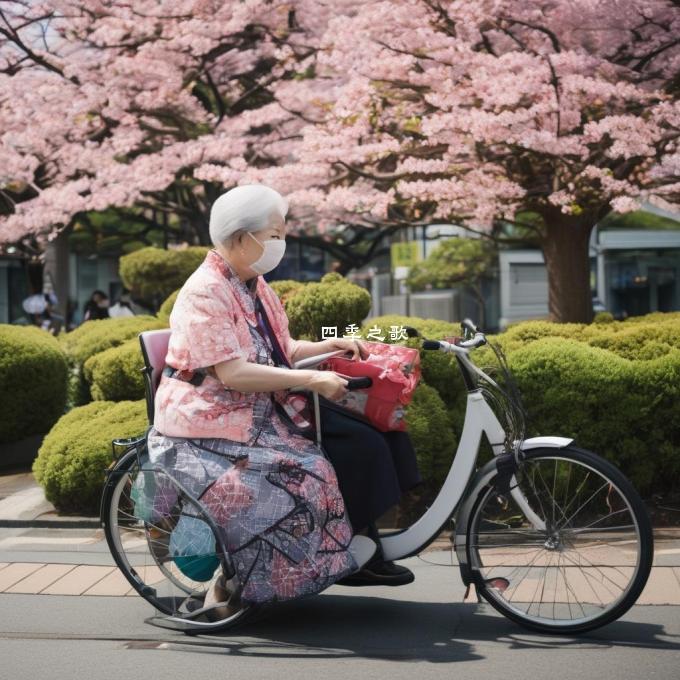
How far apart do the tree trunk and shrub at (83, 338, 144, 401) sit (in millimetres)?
4878

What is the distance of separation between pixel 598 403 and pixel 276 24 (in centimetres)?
1186

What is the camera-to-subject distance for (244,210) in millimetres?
3941

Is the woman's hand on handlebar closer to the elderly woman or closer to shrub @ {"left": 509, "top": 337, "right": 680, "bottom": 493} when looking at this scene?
the elderly woman

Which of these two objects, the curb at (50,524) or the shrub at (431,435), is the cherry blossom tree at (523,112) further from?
the curb at (50,524)

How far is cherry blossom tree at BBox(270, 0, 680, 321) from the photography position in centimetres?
988

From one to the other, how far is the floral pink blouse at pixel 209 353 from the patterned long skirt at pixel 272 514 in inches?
3.4

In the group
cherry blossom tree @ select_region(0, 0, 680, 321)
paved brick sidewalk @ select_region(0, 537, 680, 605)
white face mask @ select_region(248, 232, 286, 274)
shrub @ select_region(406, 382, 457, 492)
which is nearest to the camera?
white face mask @ select_region(248, 232, 286, 274)

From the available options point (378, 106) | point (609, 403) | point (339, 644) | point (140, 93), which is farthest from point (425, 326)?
point (140, 93)

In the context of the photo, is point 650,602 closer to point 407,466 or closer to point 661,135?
point 407,466

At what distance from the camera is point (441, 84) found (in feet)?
35.9

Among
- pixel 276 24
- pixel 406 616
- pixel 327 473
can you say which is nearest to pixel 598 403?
pixel 406 616

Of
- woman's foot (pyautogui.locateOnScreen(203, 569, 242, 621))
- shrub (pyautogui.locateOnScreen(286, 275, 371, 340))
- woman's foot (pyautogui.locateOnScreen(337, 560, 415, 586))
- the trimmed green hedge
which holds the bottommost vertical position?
woman's foot (pyautogui.locateOnScreen(203, 569, 242, 621))

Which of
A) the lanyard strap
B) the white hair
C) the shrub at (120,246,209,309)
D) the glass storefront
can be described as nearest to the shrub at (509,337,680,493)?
the lanyard strap

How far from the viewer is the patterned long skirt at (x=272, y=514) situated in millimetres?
3930
